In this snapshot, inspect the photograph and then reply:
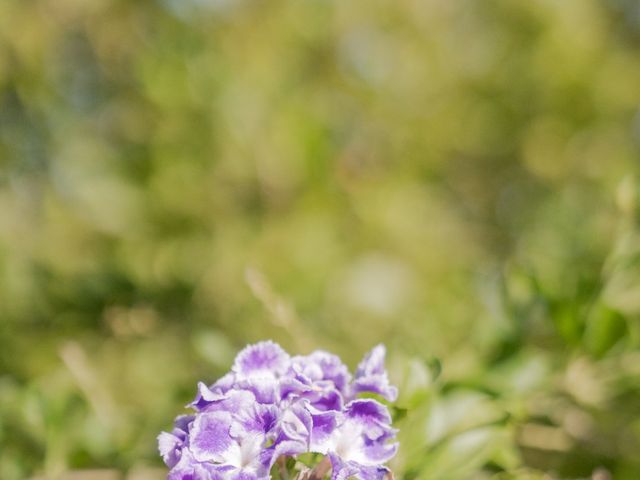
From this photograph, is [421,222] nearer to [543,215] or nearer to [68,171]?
[543,215]

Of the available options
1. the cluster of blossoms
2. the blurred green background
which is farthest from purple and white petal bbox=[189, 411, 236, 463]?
the blurred green background

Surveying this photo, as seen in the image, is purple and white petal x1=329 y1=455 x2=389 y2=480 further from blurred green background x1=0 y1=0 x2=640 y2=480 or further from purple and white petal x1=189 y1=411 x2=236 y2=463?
blurred green background x1=0 y1=0 x2=640 y2=480

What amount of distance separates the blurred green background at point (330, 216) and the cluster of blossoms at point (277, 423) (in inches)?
7.0

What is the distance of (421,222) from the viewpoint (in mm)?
2598

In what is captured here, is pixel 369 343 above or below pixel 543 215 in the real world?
below

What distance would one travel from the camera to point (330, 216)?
2.32 meters

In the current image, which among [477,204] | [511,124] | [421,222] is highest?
[511,124]

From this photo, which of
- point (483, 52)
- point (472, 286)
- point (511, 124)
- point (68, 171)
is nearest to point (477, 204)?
point (511, 124)

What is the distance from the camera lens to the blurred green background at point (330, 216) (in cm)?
128

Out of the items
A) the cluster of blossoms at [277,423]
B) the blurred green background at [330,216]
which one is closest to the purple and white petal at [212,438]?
the cluster of blossoms at [277,423]

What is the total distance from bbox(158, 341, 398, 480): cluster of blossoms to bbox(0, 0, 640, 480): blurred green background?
0.58ft

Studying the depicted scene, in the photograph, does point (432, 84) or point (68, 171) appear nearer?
point (68, 171)

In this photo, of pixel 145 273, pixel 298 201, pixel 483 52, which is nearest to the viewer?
pixel 145 273

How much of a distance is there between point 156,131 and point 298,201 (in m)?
0.46
